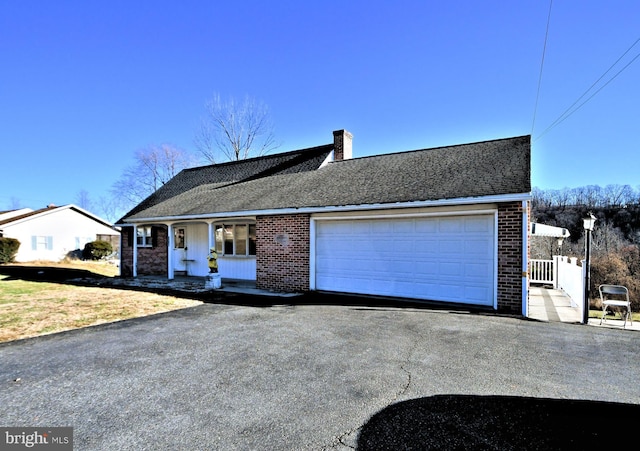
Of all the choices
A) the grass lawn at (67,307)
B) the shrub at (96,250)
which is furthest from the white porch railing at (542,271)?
the shrub at (96,250)

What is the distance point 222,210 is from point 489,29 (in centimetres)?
1034

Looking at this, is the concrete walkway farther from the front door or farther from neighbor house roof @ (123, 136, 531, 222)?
the front door

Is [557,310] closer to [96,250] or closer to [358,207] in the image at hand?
[358,207]

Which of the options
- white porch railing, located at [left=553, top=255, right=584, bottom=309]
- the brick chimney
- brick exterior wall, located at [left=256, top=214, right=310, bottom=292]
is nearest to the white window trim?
brick exterior wall, located at [left=256, top=214, right=310, bottom=292]

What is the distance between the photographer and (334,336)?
5918 mm

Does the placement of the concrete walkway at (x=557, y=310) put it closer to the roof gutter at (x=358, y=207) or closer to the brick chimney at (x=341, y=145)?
the roof gutter at (x=358, y=207)

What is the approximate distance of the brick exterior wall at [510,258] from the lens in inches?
309

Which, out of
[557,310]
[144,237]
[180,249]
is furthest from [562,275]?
[144,237]

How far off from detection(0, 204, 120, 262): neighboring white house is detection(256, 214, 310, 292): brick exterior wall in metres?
21.8

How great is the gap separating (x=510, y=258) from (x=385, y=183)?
428cm

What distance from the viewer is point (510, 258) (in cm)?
795

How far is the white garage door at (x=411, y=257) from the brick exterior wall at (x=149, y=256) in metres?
8.90

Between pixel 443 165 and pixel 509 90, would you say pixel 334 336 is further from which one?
pixel 509 90

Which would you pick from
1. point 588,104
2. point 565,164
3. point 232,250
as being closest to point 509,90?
point 588,104
